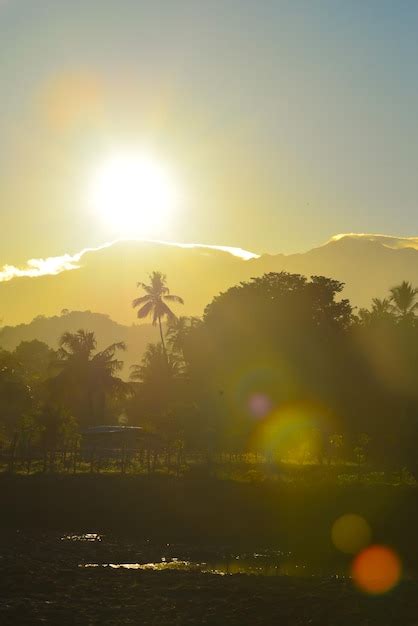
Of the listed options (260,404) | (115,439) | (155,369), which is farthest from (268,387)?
(155,369)

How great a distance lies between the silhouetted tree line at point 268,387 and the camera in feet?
163

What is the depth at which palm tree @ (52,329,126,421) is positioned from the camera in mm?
71438

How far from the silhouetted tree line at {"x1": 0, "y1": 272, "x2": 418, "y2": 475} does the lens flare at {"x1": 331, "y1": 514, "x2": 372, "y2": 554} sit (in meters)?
7.81

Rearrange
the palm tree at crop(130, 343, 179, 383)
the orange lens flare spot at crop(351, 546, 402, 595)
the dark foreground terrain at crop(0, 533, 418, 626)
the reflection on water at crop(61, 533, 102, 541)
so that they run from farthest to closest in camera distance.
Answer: the palm tree at crop(130, 343, 179, 383)
the reflection on water at crop(61, 533, 102, 541)
the orange lens flare spot at crop(351, 546, 402, 595)
the dark foreground terrain at crop(0, 533, 418, 626)

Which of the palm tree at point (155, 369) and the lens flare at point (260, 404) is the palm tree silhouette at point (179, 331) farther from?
the lens flare at point (260, 404)

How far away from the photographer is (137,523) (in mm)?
39406

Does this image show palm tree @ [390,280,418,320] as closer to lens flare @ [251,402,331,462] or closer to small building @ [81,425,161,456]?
lens flare @ [251,402,331,462]

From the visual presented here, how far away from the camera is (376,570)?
31156 mm

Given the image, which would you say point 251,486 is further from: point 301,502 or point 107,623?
point 107,623

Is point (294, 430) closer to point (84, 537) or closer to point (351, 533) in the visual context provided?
point (351, 533)

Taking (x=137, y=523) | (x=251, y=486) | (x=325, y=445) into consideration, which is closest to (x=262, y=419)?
(x=325, y=445)

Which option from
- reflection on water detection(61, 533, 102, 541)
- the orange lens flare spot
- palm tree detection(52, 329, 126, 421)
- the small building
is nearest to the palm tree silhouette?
palm tree detection(52, 329, 126, 421)

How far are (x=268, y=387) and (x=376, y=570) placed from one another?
2649 cm

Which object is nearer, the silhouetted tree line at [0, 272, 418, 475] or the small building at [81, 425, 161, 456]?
the silhouetted tree line at [0, 272, 418, 475]
